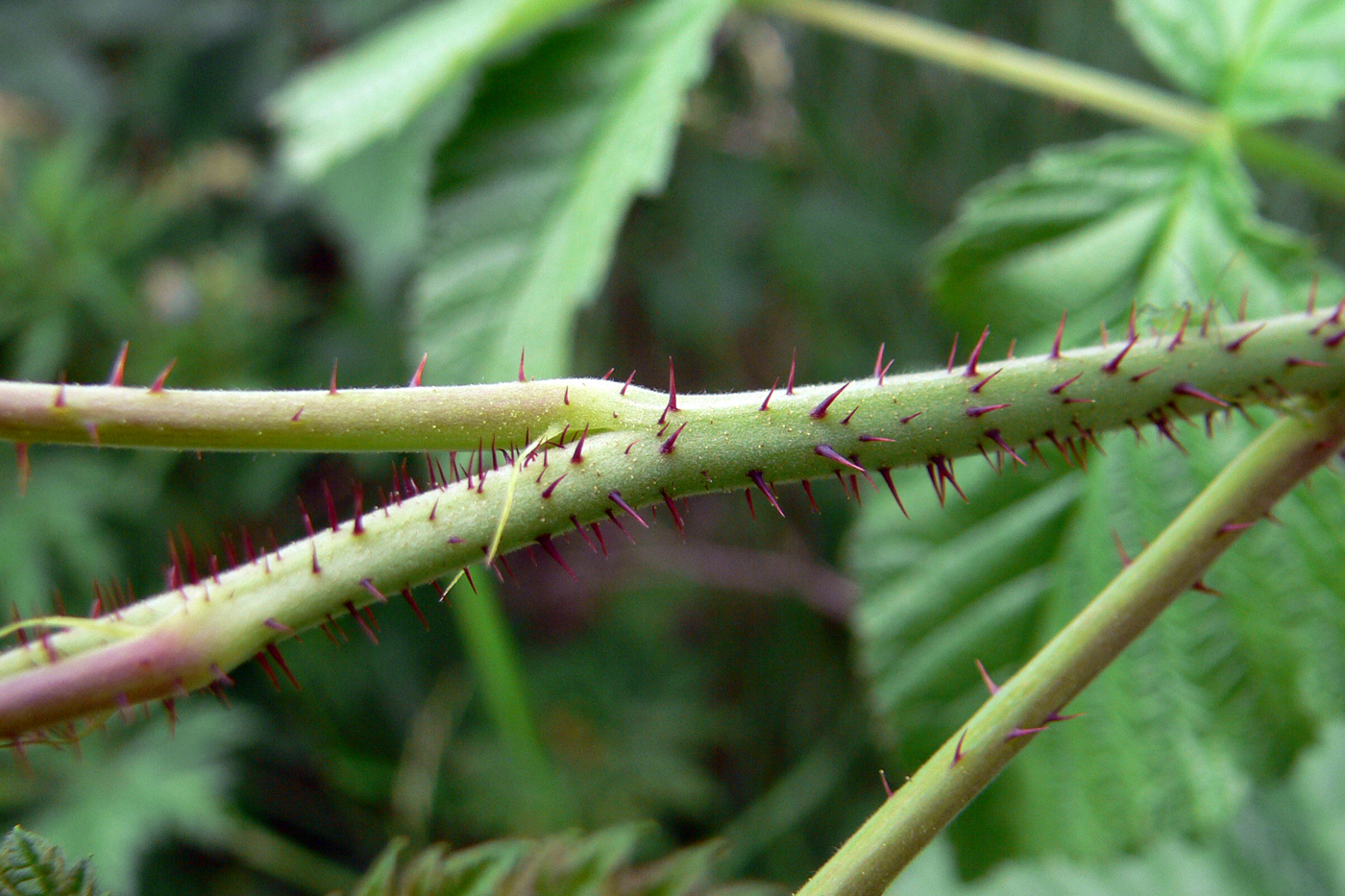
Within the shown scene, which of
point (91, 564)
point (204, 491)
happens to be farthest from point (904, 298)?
point (91, 564)

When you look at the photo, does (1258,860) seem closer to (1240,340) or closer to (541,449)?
(1240,340)

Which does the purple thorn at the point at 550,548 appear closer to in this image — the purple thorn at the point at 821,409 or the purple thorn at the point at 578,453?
the purple thorn at the point at 578,453

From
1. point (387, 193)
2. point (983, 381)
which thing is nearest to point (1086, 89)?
point (983, 381)

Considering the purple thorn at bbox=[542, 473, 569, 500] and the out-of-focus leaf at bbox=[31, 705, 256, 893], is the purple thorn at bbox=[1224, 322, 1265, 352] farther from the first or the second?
the out-of-focus leaf at bbox=[31, 705, 256, 893]

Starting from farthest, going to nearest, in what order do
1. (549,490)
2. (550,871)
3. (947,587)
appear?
(947,587) → (550,871) → (549,490)

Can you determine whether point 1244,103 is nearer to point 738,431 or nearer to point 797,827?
point 738,431
